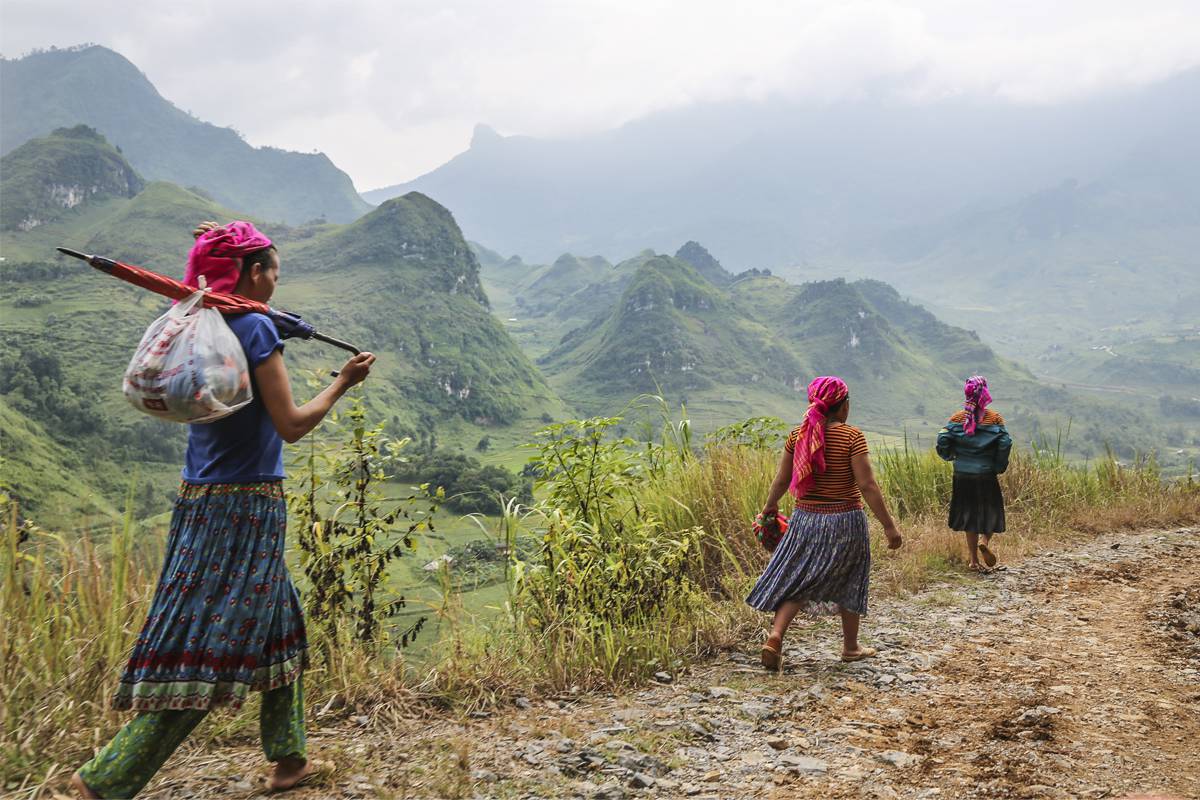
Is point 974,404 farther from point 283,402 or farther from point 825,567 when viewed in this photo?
point 283,402

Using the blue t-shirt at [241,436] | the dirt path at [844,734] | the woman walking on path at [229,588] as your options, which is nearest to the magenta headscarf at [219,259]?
the woman walking on path at [229,588]

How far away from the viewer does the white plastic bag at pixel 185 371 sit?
2.26 meters

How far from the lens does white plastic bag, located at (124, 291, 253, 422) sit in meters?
2.26

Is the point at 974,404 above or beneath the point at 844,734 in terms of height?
above

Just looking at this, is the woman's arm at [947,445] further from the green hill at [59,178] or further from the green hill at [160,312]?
the green hill at [59,178]

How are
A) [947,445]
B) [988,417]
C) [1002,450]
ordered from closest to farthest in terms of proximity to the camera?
[1002,450] < [988,417] < [947,445]

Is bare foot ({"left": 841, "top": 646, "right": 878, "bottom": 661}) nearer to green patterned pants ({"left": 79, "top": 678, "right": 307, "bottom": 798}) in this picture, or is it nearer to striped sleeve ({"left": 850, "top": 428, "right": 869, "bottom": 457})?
striped sleeve ({"left": 850, "top": 428, "right": 869, "bottom": 457})

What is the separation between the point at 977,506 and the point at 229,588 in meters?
6.63

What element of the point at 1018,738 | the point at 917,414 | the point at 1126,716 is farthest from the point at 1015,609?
the point at 917,414

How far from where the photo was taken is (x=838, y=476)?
14.6 feet

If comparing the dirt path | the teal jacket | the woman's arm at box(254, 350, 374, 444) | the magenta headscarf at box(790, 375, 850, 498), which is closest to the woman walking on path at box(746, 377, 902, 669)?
the magenta headscarf at box(790, 375, 850, 498)

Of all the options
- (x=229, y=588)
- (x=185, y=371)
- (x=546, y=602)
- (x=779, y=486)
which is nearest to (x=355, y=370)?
(x=185, y=371)

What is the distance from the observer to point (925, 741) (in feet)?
10.2

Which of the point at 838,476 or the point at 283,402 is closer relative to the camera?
the point at 283,402
